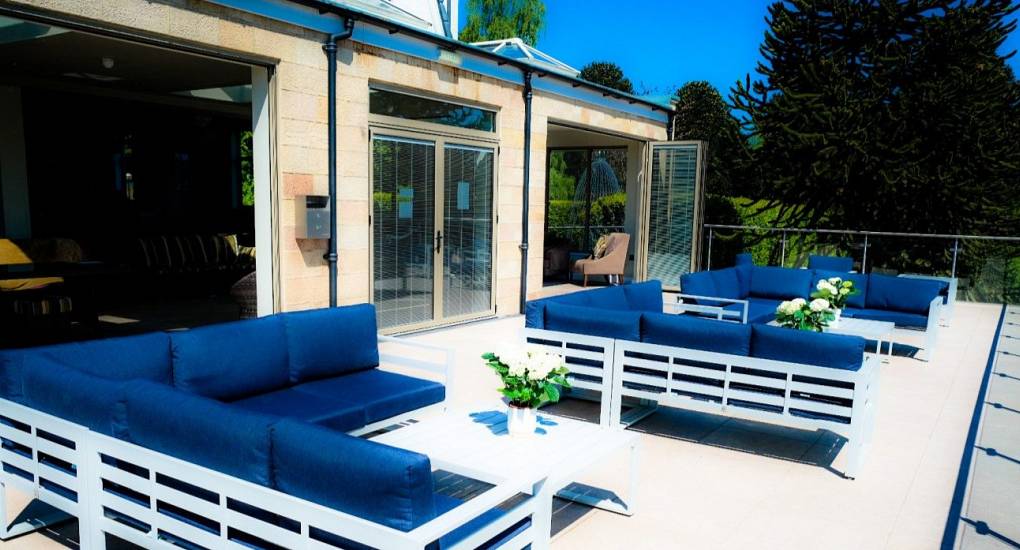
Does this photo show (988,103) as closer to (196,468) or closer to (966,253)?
(966,253)

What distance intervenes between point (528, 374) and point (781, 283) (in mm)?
6497

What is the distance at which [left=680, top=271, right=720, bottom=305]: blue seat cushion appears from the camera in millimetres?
7910

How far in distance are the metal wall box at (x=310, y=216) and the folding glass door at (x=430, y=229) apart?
0.79 meters

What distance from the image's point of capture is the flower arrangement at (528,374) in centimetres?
323

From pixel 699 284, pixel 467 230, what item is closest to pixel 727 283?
pixel 699 284

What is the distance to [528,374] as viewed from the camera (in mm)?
3246

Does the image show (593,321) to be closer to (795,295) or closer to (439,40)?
(439,40)

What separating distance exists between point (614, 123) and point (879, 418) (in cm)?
720

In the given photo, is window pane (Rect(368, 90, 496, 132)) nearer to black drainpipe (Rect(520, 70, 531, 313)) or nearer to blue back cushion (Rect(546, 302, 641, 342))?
black drainpipe (Rect(520, 70, 531, 313))

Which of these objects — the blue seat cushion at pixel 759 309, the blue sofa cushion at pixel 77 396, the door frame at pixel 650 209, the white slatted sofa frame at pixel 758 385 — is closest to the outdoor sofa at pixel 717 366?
the white slatted sofa frame at pixel 758 385

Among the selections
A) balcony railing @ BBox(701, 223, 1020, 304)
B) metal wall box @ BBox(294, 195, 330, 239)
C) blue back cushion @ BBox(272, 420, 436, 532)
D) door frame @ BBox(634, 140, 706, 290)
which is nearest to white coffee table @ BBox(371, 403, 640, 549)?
blue back cushion @ BBox(272, 420, 436, 532)

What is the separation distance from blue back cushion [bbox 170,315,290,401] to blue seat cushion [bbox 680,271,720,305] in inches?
192

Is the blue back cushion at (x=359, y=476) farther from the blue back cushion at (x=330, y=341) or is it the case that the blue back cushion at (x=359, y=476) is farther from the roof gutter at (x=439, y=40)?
the roof gutter at (x=439, y=40)

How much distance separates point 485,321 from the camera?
893 centimetres
